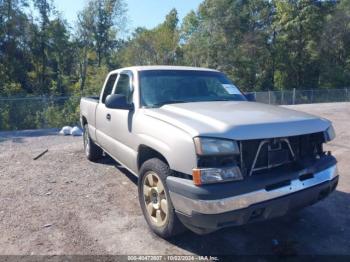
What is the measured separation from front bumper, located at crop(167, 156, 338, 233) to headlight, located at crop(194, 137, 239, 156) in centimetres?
29

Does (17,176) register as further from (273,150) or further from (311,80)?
(311,80)

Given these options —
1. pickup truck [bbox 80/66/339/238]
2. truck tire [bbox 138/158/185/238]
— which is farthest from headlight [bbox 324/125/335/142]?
truck tire [bbox 138/158/185/238]

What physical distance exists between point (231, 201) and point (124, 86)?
2.83 metres

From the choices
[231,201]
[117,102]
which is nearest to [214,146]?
[231,201]

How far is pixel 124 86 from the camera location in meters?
5.20

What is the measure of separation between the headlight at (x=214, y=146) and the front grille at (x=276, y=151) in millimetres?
127

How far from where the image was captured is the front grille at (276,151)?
3254 millimetres

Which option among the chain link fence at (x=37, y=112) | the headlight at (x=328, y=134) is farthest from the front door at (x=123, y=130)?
the chain link fence at (x=37, y=112)

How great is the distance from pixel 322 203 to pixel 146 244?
255cm

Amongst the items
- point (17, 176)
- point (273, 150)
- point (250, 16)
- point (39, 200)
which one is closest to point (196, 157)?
point (273, 150)

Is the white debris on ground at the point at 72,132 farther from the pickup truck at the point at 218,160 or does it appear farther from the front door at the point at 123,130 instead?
the pickup truck at the point at 218,160

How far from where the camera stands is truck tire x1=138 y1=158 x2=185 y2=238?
11.5 feet

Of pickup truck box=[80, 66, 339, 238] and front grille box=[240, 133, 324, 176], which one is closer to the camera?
pickup truck box=[80, 66, 339, 238]

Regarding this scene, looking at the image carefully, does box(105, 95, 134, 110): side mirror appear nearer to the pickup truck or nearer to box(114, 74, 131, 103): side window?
the pickup truck
